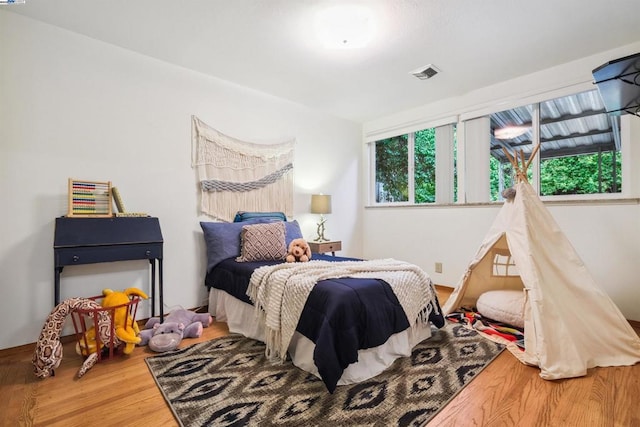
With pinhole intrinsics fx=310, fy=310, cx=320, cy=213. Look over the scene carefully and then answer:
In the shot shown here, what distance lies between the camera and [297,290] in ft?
6.31

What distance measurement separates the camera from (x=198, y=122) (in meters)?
3.10

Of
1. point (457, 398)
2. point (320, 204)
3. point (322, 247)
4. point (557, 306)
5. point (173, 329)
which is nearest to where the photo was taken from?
point (457, 398)

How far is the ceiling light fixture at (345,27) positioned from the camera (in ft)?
7.18

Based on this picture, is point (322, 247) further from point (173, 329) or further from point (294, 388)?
point (294, 388)

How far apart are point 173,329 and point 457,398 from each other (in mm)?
1954

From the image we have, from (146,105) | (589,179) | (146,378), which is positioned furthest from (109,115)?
(589,179)

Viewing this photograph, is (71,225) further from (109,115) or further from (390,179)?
(390,179)

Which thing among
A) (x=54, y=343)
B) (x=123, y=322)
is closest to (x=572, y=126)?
(x=123, y=322)

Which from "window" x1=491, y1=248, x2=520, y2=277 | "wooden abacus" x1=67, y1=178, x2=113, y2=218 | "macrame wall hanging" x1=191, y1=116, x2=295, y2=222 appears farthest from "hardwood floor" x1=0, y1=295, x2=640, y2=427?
"macrame wall hanging" x1=191, y1=116, x2=295, y2=222

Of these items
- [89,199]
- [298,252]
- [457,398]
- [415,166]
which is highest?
[415,166]

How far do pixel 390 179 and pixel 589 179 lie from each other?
89.5 inches

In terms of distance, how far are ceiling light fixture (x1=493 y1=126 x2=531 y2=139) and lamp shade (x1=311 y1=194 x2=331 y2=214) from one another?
2.11m

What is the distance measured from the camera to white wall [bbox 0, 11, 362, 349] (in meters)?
2.21

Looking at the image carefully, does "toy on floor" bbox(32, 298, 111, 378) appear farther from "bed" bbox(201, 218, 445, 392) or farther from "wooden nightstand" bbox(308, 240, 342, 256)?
"wooden nightstand" bbox(308, 240, 342, 256)
